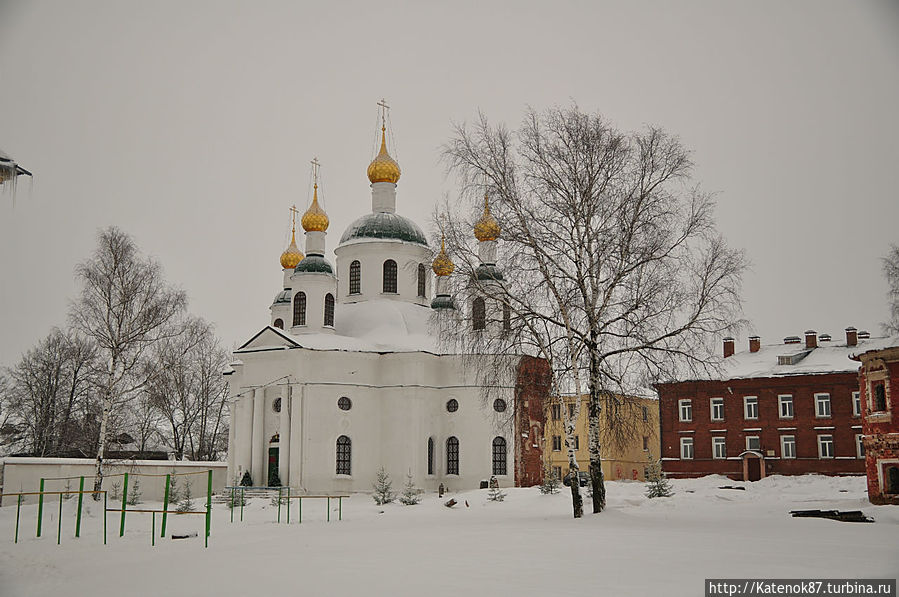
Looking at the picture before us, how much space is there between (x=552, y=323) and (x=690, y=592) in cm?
1104

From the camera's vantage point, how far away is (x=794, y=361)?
41875 millimetres

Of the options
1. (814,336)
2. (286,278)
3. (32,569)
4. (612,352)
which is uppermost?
(286,278)

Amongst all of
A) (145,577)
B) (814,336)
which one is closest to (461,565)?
(145,577)

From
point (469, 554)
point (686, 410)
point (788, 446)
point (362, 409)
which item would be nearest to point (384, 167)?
point (362, 409)

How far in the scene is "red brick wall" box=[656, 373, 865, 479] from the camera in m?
39.2

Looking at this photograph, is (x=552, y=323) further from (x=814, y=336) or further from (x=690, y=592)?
(x=814, y=336)

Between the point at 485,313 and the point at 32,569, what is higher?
the point at 485,313

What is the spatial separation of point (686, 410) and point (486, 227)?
26.3 metres

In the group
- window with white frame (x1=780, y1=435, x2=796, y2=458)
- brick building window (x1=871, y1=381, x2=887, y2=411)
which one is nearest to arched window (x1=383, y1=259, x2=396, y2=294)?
window with white frame (x1=780, y1=435, x2=796, y2=458)

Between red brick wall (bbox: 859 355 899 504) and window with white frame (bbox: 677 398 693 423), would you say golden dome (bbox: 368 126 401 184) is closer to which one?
window with white frame (bbox: 677 398 693 423)

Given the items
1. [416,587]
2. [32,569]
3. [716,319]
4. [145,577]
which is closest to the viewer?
[416,587]

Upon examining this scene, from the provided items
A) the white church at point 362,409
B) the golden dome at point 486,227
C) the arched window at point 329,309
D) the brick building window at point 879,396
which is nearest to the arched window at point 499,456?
the white church at point 362,409

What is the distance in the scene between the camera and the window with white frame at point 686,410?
43.3m

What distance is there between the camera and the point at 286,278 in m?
46.9
